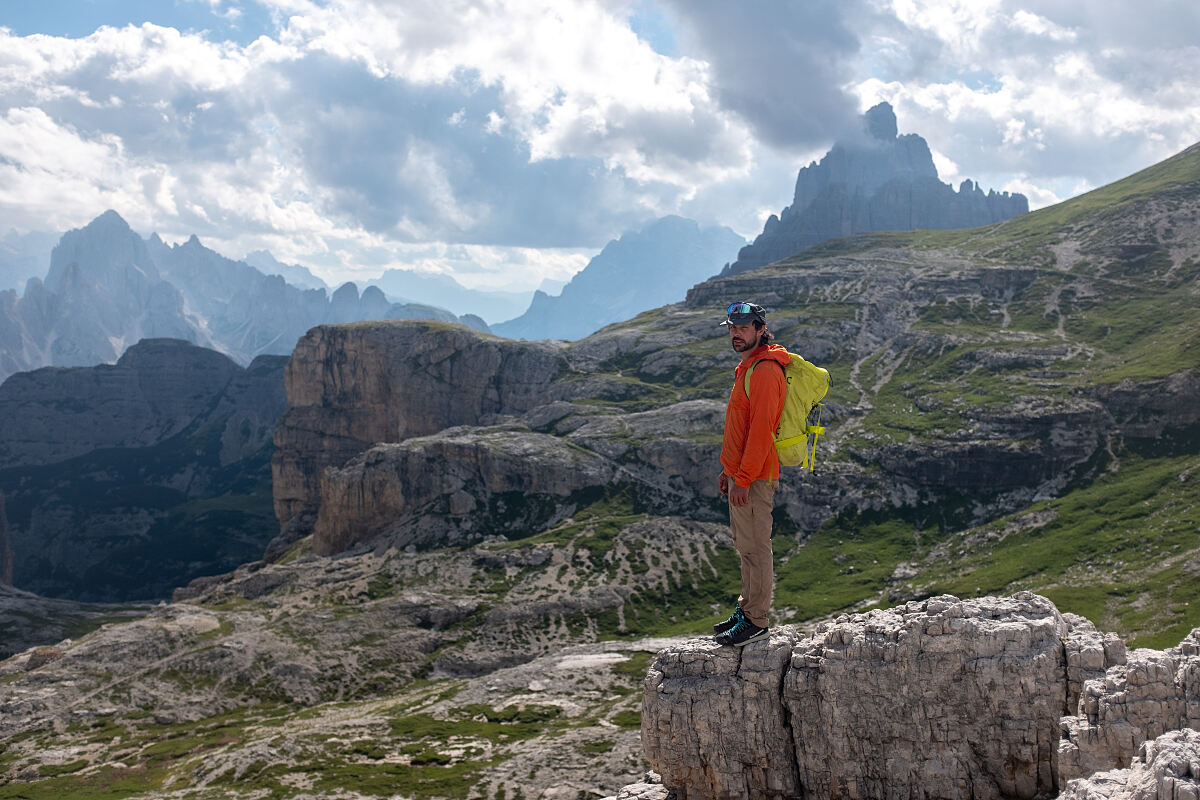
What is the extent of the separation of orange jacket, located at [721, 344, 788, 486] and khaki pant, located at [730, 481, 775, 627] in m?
0.51

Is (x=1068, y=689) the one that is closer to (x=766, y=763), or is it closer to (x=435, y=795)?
(x=766, y=763)

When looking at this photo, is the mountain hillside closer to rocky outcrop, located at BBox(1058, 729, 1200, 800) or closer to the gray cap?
rocky outcrop, located at BBox(1058, 729, 1200, 800)

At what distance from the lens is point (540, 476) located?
7313 inches

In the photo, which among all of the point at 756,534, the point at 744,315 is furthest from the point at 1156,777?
the point at 744,315

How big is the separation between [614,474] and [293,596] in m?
72.7

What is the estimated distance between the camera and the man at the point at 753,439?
2056cm

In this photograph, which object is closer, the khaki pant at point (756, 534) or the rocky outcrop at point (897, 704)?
the rocky outcrop at point (897, 704)

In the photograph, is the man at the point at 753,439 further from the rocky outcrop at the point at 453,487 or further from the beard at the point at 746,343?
the rocky outcrop at the point at 453,487

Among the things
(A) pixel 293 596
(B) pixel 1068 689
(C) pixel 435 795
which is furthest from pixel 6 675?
(B) pixel 1068 689

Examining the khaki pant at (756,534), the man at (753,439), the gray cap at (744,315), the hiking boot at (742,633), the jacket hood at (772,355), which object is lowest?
the hiking boot at (742,633)

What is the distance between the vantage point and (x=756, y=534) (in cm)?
2183

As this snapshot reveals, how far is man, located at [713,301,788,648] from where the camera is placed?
2056 centimetres

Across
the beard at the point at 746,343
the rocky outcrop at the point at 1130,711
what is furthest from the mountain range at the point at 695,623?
the beard at the point at 746,343

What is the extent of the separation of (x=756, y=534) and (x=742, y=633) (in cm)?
418
